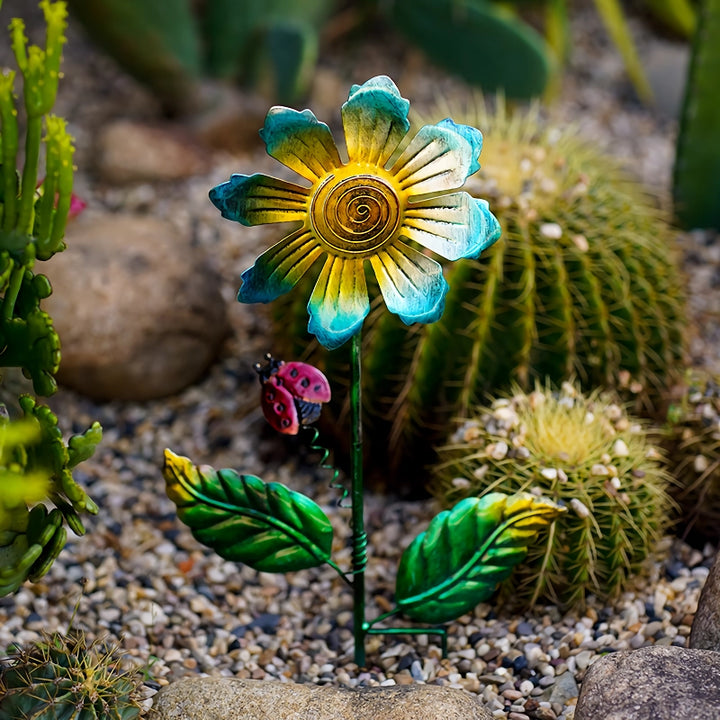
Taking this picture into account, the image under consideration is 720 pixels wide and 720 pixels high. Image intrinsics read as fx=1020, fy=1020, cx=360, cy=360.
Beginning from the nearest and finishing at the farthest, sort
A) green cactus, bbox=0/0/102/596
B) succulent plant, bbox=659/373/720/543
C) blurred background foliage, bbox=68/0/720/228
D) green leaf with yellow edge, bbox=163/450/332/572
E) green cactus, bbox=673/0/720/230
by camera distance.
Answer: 1. green cactus, bbox=0/0/102/596
2. green leaf with yellow edge, bbox=163/450/332/572
3. succulent plant, bbox=659/373/720/543
4. green cactus, bbox=673/0/720/230
5. blurred background foliage, bbox=68/0/720/228

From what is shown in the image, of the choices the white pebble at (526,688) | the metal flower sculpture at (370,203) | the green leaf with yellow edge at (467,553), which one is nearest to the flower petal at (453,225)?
the metal flower sculpture at (370,203)

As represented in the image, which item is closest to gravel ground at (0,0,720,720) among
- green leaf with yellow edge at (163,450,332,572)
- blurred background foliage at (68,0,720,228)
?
green leaf with yellow edge at (163,450,332,572)

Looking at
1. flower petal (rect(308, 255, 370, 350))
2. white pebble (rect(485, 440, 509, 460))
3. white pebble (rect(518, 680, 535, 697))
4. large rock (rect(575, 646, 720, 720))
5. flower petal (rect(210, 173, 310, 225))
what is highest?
flower petal (rect(210, 173, 310, 225))

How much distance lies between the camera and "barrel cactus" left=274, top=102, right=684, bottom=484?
211 centimetres

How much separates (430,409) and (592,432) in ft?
1.39

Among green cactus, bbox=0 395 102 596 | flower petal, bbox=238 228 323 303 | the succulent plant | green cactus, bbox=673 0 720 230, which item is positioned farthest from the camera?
green cactus, bbox=673 0 720 230

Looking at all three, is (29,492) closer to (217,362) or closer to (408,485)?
(408,485)

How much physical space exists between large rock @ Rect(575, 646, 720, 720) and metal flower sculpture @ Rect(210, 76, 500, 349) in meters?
0.58

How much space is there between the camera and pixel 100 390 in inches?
99.8

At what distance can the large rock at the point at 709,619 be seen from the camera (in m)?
1.61

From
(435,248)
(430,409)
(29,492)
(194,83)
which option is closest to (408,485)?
(430,409)

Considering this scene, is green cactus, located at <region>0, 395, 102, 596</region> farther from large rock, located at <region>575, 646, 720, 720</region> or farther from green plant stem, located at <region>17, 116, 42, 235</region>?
large rock, located at <region>575, 646, 720, 720</region>

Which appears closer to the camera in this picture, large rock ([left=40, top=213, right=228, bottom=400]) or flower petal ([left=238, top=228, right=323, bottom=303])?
flower petal ([left=238, top=228, right=323, bottom=303])

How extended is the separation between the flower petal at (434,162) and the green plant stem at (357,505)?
23 centimetres
